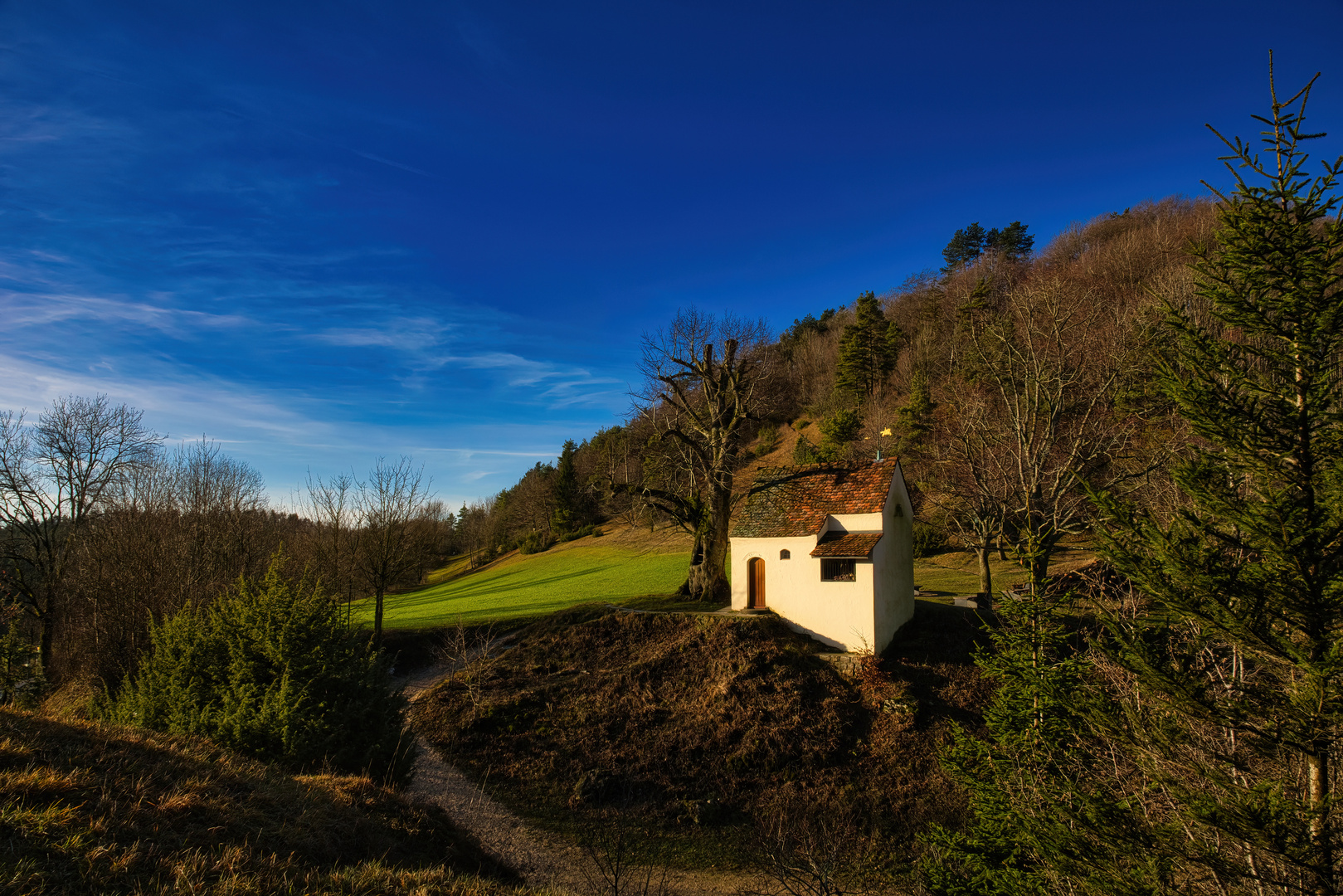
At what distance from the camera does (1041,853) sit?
21.5 feet

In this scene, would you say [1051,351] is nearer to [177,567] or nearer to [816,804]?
[816,804]

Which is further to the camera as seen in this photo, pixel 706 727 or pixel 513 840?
pixel 706 727

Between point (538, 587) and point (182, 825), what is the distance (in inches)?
1354

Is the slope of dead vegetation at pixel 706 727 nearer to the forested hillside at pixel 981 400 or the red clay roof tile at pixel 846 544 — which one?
the red clay roof tile at pixel 846 544

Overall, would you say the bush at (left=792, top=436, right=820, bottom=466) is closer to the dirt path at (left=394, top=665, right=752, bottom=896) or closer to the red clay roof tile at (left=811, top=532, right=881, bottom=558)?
the red clay roof tile at (left=811, top=532, right=881, bottom=558)

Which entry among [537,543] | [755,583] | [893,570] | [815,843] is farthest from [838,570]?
[537,543]

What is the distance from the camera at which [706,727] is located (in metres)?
16.0

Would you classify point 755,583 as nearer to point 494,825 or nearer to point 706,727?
point 706,727

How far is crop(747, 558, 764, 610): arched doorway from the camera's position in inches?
856

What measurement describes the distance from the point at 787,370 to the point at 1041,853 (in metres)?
69.3

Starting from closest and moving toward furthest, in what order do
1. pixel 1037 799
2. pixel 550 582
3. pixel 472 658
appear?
pixel 1037 799 < pixel 472 658 < pixel 550 582

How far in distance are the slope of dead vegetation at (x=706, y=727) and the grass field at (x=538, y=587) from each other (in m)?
7.94

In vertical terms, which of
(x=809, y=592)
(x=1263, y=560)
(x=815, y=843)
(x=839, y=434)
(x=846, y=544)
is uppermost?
(x=839, y=434)


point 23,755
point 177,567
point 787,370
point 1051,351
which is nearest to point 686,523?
Result: point 1051,351
